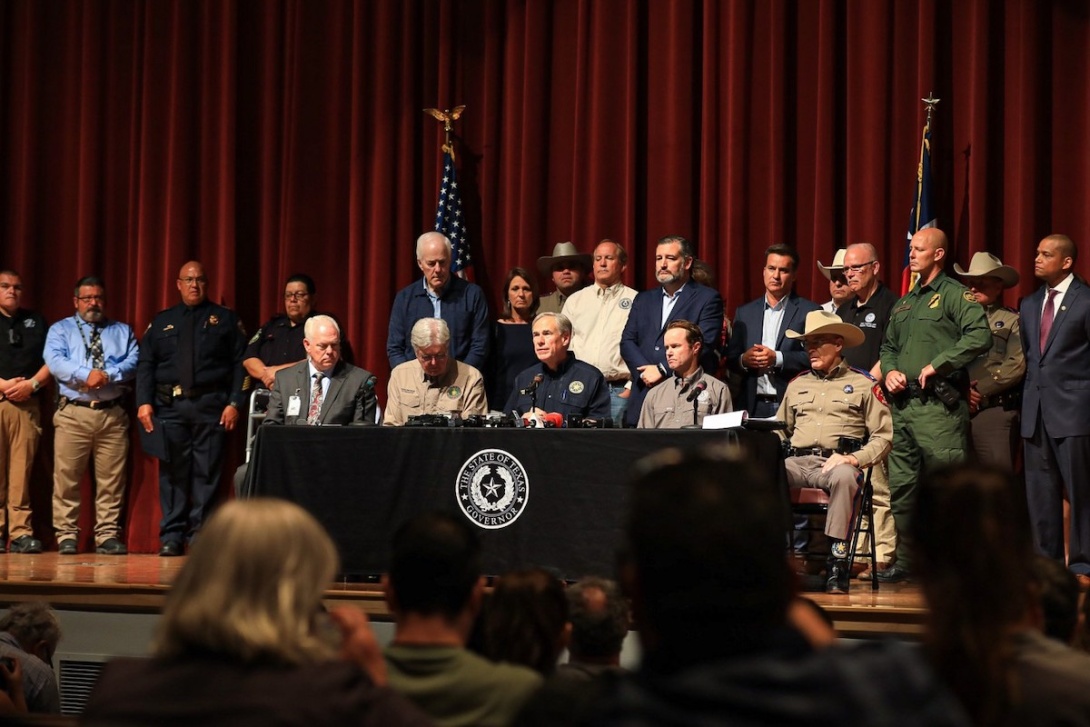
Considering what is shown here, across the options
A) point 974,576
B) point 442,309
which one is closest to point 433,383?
point 442,309

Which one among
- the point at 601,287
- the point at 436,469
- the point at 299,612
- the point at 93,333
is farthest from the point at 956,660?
the point at 93,333

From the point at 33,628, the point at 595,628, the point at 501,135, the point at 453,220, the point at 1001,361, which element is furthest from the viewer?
the point at 501,135

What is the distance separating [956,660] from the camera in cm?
157

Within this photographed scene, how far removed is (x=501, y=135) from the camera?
29.7 feet

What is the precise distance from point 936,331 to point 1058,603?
434 centimetres

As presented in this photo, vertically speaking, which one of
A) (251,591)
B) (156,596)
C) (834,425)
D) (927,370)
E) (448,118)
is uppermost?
(448,118)

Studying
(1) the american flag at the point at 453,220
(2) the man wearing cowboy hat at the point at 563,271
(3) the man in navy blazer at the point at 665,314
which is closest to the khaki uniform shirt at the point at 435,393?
(3) the man in navy blazer at the point at 665,314

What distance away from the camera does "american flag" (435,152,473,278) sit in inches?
340

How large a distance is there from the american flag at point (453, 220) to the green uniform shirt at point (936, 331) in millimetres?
3028

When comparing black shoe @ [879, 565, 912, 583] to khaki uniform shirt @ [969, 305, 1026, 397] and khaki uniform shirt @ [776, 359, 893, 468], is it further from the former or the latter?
khaki uniform shirt @ [969, 305, 1026, 397]

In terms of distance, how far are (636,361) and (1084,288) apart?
226 centimetres

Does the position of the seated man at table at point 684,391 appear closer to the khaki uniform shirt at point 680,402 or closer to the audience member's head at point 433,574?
the khaki uniform shirt at point 680,402

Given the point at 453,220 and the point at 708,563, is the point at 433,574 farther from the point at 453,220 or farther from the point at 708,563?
the point at 453,220

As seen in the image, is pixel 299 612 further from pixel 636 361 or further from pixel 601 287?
pixel 601 287
